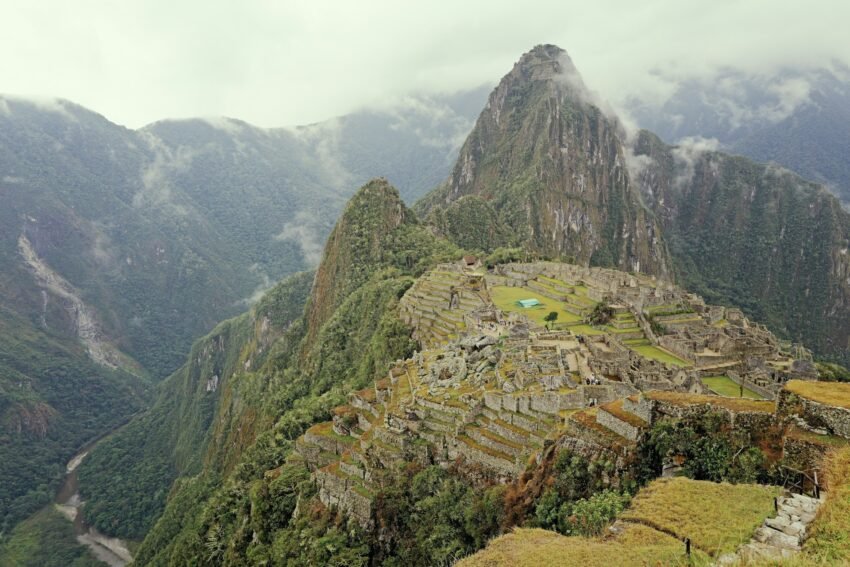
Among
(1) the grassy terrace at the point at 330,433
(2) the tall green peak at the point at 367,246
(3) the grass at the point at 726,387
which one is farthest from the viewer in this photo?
(2) the tall green peak at the point at 367,246

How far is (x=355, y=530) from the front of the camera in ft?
85.3

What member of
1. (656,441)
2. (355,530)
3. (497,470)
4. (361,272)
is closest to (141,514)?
(361,272)

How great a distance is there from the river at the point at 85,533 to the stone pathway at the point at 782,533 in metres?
99.7

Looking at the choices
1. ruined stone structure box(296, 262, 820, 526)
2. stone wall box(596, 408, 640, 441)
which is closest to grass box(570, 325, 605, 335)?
ruined stone structure box(296, 262, 820, 526)

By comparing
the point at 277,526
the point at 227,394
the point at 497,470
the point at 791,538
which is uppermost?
the point at 791,538

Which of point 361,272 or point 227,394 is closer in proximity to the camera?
point 361,272

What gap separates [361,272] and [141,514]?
56.6m

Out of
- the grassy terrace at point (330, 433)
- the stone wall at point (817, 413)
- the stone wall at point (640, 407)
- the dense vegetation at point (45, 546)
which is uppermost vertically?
the stone wall at point (817, 413)

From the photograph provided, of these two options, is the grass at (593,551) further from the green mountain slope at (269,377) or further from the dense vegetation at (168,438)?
the dense vegetation at (168,438)

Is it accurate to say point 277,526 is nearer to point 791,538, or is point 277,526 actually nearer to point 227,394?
point 791,538

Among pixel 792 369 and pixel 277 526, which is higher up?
pixel 277 526

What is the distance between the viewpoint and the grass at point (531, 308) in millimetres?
57719

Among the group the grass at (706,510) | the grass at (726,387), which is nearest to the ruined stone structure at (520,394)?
the grass at (726,387)

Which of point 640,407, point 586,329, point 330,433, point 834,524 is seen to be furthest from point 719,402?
point 586,329
